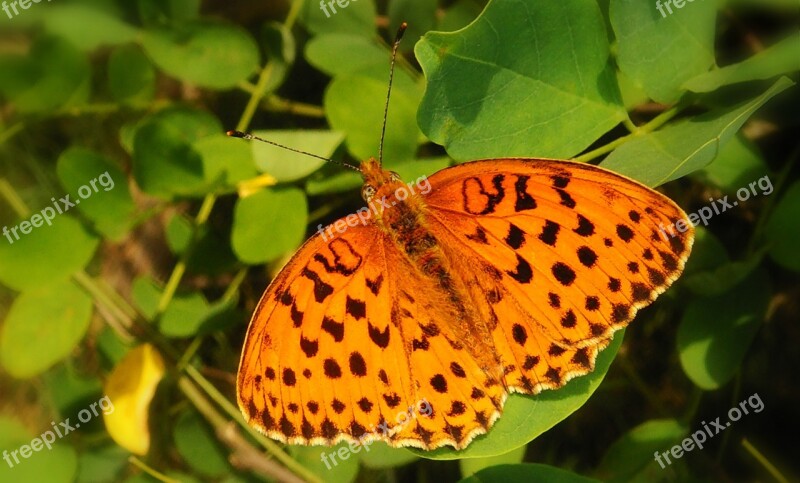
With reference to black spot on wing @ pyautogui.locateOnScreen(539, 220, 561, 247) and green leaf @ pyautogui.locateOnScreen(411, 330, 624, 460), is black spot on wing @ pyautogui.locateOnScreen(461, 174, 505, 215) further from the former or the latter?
green leaf @ pyautogui.locateOnScreen(411, 330, 624, 460)

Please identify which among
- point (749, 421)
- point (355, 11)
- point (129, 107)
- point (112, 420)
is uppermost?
point (355, 11)

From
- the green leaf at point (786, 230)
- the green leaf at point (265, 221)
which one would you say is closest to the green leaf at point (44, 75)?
the green leaf at point (265, 221)

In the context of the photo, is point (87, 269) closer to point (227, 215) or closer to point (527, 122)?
point (227, 215)

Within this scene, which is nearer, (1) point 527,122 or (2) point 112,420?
(1) point 527,122

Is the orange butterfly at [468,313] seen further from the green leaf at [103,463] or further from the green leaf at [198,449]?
the green leaf at [103,463]

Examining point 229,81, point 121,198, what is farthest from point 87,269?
point 229,81
